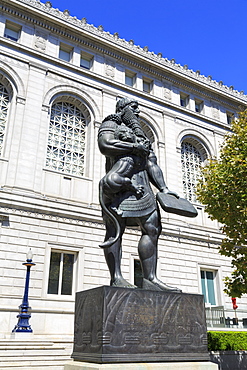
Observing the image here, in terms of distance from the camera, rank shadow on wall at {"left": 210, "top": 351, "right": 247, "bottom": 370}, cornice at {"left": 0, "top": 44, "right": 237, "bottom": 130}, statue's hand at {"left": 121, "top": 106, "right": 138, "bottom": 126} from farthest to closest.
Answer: cornice at {"left": 0, "top": 44, "right": 237, "bottom": 130} < shadow on wall at {"left": 210, "top": 351, "right": 247, "bottom": 370} < statue's hand at {"left": 121, "top": 106, "right": 138, "bottom": 126}

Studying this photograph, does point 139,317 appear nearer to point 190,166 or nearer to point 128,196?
point 128,196

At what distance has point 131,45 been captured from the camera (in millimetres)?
25969

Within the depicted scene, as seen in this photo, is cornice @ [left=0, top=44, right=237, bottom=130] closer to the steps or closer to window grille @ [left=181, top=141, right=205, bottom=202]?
window grille @ [left=181, top=141, right=205, bottom=202]

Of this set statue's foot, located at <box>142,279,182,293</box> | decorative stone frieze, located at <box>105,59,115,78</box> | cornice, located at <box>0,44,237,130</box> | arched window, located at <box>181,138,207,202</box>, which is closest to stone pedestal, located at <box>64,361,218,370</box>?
statue's foot, located at <box>142,279,182,293</box>

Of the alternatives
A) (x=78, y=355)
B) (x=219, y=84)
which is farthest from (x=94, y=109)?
(x=78, y=355)

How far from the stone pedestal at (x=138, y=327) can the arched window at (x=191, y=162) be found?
65.1ft

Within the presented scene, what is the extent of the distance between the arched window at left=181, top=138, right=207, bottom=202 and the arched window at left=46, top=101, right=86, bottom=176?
8.37 m

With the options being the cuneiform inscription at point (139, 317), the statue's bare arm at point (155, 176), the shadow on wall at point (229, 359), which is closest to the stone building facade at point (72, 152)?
the shadow on wall at point (229, 359)

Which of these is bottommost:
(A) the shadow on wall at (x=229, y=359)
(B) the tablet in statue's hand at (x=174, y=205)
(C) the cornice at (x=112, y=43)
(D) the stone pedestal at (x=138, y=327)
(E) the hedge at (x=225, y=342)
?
(A) the shadow on wall at (x=229, y=359)

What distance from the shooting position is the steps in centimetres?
1150

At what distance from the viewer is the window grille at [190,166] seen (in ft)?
83.0

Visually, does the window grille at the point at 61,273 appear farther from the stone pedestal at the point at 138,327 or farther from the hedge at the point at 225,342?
the stone pedestal at the point at 138,327

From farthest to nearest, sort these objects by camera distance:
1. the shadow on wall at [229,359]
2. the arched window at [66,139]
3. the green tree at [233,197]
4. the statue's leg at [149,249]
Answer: the arched window at [66,139] → the green tree at [233,197] → the shadow on wall at [229,359] → the statue's leg at [149,249]

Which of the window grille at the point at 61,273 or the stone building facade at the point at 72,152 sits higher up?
the stone building facade at the point at 72,152
